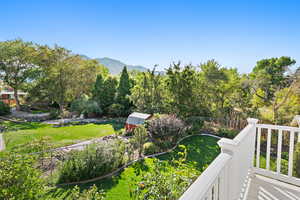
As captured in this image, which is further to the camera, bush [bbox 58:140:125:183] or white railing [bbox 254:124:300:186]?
bush [bbox 58:140:125:183]

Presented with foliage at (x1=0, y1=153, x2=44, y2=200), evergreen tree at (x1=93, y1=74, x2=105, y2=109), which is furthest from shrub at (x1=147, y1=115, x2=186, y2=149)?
evergreen tree at (x1=93, y1=74, x2=105, y2=109)

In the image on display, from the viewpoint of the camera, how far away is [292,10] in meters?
5.82

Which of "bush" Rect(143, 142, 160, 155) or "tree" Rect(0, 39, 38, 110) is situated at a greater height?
"tree" Rect(0, 39, 38, 110)

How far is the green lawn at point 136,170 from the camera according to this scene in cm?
358

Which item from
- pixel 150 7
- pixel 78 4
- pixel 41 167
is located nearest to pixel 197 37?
pixel 150 7

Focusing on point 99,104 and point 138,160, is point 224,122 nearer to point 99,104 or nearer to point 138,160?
point 138,160

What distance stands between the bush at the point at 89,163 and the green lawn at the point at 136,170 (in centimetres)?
25

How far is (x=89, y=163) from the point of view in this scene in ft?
13.6

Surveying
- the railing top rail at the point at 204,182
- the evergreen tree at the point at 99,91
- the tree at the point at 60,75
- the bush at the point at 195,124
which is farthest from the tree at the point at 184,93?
the tree at the point at 60,75

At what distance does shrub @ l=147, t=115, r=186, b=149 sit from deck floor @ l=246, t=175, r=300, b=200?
151 inches

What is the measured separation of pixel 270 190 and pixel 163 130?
4209mm

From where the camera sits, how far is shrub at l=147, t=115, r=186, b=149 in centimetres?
639

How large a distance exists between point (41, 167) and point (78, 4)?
8116mm

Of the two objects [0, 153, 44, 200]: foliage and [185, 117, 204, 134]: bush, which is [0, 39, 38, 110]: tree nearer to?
[185, 117, 204, 134]: bush
